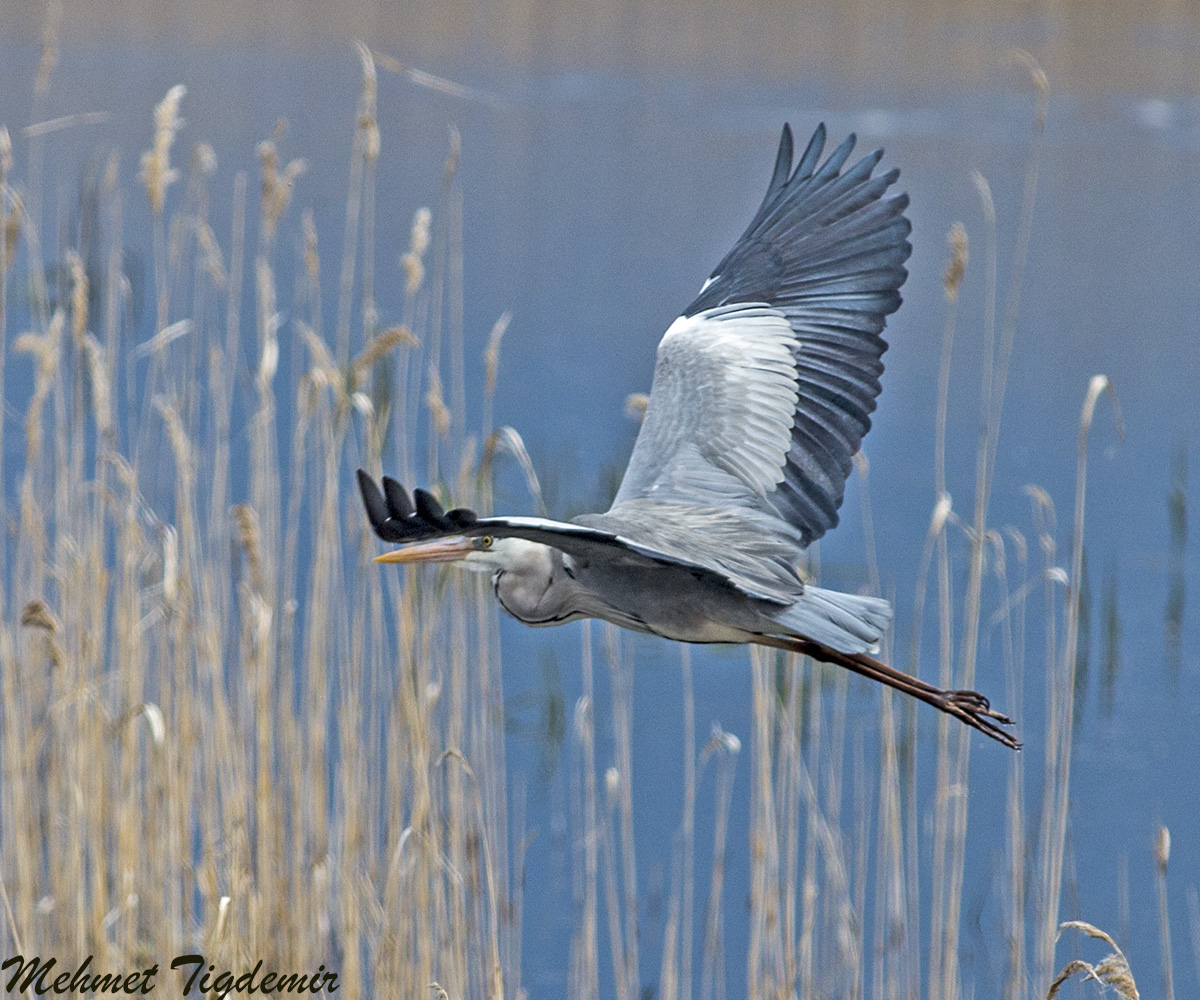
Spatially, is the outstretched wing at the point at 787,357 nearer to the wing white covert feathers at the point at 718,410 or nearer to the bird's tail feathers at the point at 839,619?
the wing white covert feathers at the point at 718,410

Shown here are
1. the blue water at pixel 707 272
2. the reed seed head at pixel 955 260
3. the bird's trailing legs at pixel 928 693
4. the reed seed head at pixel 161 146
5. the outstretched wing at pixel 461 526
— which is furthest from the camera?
the blue water at pixel 707 272

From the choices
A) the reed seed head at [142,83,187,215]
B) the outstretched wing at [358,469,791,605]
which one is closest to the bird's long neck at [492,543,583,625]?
the outstretched wing at [358,469,791,605]

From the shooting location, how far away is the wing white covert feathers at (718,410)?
204cm

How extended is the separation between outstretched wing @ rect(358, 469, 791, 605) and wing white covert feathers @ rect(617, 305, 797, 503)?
488 millimetres

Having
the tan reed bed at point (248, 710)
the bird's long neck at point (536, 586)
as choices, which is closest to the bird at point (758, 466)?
the bird's long neck at point (536, 586)

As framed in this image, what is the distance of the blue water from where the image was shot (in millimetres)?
4055

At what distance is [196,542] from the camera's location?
2.83 meters

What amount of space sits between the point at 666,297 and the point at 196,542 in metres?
3.87

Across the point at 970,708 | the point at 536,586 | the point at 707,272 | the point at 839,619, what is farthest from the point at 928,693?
the point at 707,272

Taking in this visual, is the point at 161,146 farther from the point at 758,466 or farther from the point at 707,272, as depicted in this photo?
the point at 707,272

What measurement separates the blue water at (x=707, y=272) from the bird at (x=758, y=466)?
1103mm

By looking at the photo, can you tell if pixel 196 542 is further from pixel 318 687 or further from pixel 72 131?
pixel 72 131

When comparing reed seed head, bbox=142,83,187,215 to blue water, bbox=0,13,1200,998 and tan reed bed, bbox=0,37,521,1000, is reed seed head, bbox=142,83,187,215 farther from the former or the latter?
blue water, bbox=0,13,1200,998

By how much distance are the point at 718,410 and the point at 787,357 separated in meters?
0.15
